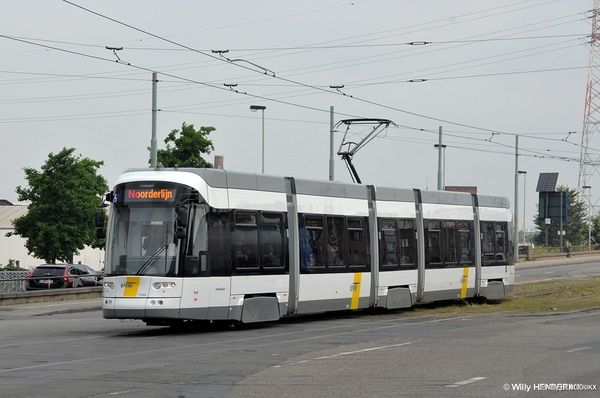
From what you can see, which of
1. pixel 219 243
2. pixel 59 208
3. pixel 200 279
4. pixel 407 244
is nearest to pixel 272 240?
pixel 219 243

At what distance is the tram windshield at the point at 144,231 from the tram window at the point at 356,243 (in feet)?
18.4

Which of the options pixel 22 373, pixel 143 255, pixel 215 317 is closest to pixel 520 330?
pixel 215 317

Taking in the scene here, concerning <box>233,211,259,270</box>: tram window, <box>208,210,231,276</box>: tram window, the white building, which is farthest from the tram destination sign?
the white building

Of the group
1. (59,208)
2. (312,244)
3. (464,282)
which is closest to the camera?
(312,244)

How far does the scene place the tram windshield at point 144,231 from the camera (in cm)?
1886

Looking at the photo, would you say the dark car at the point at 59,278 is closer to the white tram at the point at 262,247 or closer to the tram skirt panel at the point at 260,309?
the white tram at the point at 262,247

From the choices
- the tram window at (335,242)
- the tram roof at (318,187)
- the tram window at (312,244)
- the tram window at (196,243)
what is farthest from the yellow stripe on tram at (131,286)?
the tram window at (335,242)

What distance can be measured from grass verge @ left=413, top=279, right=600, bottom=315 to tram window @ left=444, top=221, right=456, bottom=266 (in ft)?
4.39

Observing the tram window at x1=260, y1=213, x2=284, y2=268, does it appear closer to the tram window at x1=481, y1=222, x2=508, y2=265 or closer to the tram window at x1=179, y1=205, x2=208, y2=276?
the tram window at x1=179, y1=205, x2=208, y2=276

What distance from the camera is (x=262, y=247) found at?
20.7 metres

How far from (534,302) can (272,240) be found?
1128 centimetres

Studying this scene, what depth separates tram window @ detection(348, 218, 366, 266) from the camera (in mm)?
23562

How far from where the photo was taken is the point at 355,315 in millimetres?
25641

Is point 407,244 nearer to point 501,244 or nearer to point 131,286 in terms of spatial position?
point 501,244
